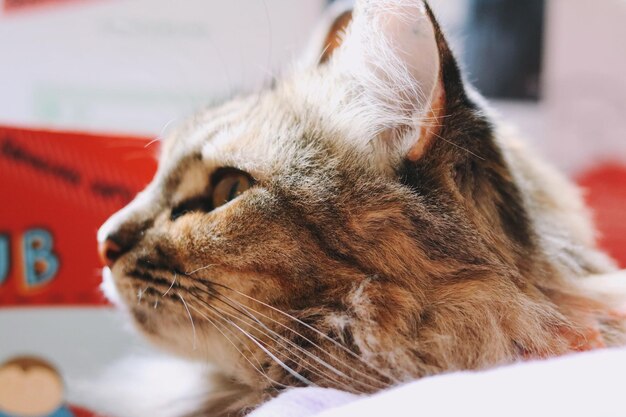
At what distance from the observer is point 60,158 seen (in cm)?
98

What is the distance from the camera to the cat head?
0.69m

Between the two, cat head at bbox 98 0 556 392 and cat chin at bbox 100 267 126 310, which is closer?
cat head at bbox 98 0 556 392

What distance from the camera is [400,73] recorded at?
74 centimetres

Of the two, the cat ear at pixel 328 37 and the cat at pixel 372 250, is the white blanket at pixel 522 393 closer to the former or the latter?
the cat at pixel 372 250

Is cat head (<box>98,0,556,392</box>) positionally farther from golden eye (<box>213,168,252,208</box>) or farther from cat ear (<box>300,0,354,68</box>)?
cat ear (<box>300,0,354,68</box>)

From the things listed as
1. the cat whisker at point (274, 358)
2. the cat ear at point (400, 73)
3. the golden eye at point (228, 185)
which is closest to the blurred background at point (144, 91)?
the cat ear at point (400, 73)

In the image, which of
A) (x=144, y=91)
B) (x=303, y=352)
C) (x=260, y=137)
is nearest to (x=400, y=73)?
(x=260, y=137)

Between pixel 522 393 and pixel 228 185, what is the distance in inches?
18.8

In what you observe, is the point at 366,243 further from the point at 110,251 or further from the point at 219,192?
the point at 110,251

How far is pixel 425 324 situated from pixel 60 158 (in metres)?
0.66

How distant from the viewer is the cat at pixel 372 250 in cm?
70

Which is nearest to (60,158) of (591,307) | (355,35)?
(355,35)

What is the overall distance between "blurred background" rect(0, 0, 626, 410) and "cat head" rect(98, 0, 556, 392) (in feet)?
0.38

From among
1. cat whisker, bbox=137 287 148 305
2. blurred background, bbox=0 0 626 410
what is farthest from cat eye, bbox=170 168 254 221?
blurred background, bbox=0 0 626 410
